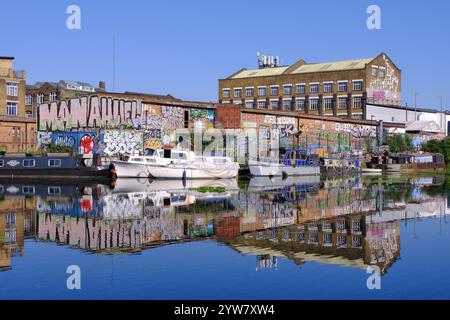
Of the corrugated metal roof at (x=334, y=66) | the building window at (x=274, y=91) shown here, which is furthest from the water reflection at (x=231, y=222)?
the building window at (x=274, y=91)

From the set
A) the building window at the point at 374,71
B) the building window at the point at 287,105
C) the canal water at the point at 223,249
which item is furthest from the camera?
the building window at the point at 287,105

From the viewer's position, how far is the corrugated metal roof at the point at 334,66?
9756 cm

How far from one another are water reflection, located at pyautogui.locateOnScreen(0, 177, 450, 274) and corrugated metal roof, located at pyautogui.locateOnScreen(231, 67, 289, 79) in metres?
69.6

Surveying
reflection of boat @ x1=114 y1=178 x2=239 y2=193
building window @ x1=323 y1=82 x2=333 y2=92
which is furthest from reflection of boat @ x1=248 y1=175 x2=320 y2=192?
building window @ x1=323 y1=82 x2=333 y2=92

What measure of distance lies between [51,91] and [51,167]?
30525 millimetres

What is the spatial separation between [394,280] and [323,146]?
233ft

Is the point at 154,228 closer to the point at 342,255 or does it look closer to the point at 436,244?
the point at 342,255

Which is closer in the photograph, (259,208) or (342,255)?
(342,255)

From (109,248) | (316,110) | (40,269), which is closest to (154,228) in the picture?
(109,248)

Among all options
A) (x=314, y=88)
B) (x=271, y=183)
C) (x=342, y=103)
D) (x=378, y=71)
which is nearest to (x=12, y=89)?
(x=271, y=183)

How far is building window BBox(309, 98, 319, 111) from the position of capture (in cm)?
9762

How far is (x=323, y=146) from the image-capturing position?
8350 cm

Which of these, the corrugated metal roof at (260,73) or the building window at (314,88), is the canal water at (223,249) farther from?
the corrugated metal roof at (260,73)

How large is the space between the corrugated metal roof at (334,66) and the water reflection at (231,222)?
209 ft
